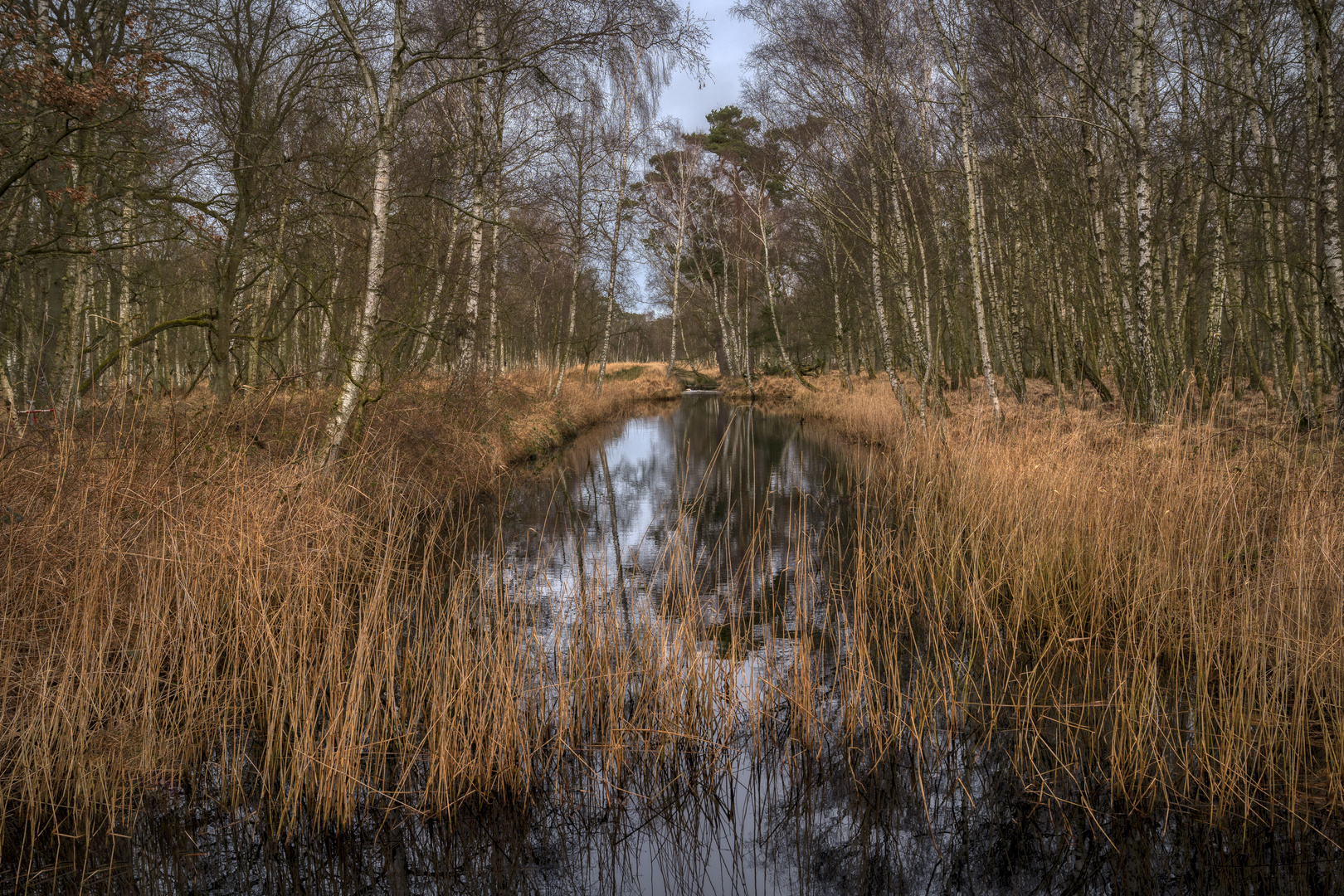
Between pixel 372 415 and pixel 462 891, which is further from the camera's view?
pixel 372 415

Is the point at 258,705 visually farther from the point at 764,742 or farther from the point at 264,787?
the point at 764,742

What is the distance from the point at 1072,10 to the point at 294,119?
9493 mm

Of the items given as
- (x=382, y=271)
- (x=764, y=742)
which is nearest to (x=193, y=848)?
(x=764, y=742)

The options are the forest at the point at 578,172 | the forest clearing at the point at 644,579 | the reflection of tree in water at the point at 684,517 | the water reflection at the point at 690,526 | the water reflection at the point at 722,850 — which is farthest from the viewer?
the forest at the point at 578,172

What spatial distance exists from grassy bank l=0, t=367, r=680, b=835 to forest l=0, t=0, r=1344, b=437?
0.63m

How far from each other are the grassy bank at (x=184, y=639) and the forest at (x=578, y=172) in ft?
2.05

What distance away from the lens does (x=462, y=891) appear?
8.05 feet

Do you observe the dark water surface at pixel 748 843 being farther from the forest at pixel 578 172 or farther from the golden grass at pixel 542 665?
the forest at pixel 578 172

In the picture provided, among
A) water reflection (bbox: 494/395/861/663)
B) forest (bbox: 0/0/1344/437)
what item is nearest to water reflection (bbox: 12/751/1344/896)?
water reflection (bbox: 494/395/861/663)

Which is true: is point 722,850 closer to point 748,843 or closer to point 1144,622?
point 748,843

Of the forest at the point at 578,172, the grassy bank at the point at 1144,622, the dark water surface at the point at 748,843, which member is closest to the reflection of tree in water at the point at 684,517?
the dark water surface at the point at 748,843

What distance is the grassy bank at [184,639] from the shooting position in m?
2.68

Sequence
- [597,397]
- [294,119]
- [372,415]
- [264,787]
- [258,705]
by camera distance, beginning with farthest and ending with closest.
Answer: [597,397]
[294,119]
[372,415]
[258,705]
[264,787]

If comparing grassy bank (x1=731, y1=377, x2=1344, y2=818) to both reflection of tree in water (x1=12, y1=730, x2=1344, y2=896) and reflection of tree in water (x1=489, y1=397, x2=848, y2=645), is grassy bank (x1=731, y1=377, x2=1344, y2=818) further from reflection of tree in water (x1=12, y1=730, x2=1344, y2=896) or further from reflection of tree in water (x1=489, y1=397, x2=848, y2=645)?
reflection of tree in water (x1=489, y1=397, x2=848, y2=645)
